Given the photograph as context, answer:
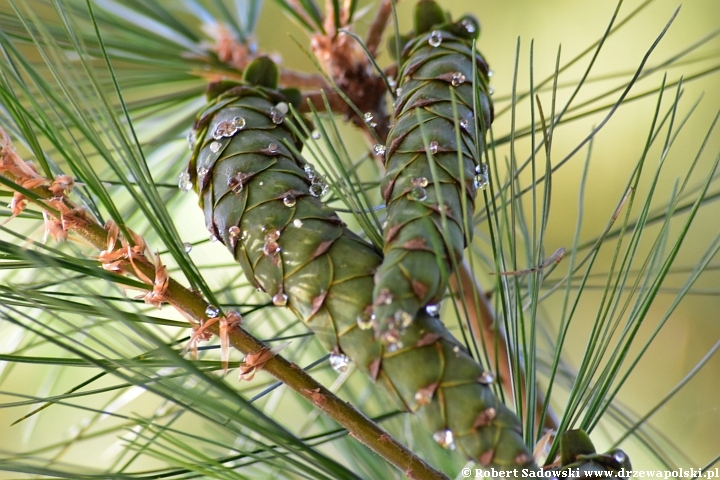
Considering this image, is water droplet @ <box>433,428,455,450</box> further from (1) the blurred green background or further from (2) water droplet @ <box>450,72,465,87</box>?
(1) the blurred green background

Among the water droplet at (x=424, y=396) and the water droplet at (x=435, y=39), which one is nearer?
the water droplet at (x=424, y=396)

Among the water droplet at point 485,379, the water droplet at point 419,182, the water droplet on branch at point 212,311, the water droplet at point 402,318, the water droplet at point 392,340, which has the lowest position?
the water droplet at point 485,379

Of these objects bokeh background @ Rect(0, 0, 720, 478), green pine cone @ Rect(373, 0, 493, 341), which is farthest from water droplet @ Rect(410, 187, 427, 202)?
bokeh background @ Rect(0, 0, 720, 478)

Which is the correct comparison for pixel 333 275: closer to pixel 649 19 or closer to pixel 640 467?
pixel 640 467

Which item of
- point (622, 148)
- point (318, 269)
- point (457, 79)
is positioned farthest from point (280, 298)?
point (622, 148)

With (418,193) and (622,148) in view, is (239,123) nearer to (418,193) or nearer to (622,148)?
(418,193)

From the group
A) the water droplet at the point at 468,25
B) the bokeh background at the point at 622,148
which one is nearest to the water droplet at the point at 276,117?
the water droplet at the point at 468,25

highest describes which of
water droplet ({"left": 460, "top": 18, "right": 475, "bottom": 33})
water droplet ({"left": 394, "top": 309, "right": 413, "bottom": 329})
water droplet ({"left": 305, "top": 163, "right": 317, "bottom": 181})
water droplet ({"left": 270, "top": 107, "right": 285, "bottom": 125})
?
water droplet ({"left": 460, "top": 18, "right": 475, "bottom": 33})

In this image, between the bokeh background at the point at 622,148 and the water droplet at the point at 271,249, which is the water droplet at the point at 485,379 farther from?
the bokeh background at the point at 622,148
